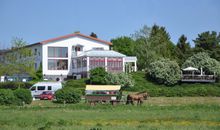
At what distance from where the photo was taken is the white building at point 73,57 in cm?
8138

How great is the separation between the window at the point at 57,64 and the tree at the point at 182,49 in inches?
875

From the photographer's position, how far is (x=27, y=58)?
77.3 meters

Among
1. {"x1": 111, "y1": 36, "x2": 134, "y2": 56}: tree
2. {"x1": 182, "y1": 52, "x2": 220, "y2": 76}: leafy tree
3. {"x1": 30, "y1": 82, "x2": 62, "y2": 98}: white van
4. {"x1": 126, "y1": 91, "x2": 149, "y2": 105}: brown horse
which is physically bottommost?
{"x1": 126, "y1": 91, "x2": 149, "y2": 105}: brown horse

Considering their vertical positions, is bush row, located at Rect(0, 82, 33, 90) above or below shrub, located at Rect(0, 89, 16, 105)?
above

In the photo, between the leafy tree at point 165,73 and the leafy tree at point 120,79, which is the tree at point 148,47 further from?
the leafy tree at point 120,79

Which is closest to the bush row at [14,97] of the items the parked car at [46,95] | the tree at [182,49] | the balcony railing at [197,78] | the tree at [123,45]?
the parked car at [46,95]

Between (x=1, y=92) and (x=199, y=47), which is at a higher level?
(x=199, y=47)

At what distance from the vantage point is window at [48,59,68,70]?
85.0m

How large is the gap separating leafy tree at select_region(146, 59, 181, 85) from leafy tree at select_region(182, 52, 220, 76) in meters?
6.33

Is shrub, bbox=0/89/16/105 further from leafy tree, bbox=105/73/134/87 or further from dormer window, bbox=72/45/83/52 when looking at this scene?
dormer window, bbox=72/45/83/52

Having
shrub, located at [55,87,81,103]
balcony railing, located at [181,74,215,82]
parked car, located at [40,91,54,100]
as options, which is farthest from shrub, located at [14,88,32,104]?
balcony railing, located at [181,74,215,82]

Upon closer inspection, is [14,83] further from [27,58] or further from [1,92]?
[1,92]

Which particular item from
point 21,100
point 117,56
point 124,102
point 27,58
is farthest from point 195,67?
point 21,100

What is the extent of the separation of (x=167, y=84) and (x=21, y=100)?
2872 centimetres
